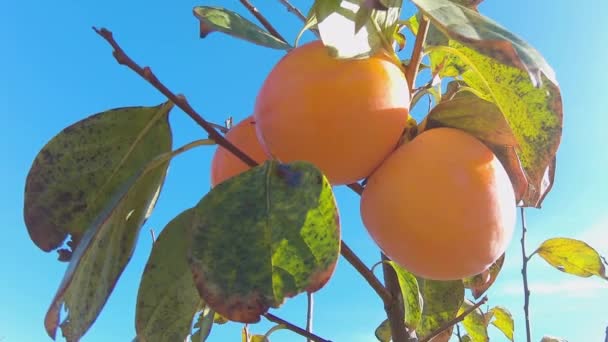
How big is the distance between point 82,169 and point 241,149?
21cm

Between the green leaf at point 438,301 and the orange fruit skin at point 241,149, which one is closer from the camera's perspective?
the orange fruit skin at point 241,149

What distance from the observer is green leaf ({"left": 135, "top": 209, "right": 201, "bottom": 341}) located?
759 millimetres

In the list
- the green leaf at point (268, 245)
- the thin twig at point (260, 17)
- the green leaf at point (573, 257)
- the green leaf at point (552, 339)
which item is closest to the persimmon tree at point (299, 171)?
the green leaf at point (268, 245)

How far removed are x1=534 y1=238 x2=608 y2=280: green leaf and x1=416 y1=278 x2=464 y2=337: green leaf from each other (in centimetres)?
70

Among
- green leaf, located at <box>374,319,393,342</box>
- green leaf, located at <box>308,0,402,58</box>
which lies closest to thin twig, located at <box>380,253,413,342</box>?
green leaf, located at <box>308,0,402,58</box>

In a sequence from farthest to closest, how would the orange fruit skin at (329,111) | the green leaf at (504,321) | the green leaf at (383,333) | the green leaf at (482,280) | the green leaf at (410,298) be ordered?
1. the green leaf at (504,321)
2. the green leaf at (383,333)
3. the green leaf at (482,280)
4. the green leaf at (410,298)
5. the orange fruit skin at (329,111)

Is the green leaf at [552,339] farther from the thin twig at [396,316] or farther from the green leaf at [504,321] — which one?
the thin twig at [396,316]

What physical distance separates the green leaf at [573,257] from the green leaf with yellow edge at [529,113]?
95 cm

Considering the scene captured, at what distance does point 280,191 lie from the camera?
60 cm

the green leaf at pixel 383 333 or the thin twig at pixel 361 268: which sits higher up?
the thin twig at pixel 361 268

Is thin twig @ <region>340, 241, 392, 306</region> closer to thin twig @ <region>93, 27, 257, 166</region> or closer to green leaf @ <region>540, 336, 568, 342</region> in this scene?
thin twig @ <region>93, 27, 257, 166</region>

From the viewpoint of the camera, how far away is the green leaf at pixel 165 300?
2.49 ft

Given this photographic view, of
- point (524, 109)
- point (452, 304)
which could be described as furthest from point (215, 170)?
point (452, 304)

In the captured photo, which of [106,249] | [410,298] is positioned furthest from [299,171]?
[410,298]
